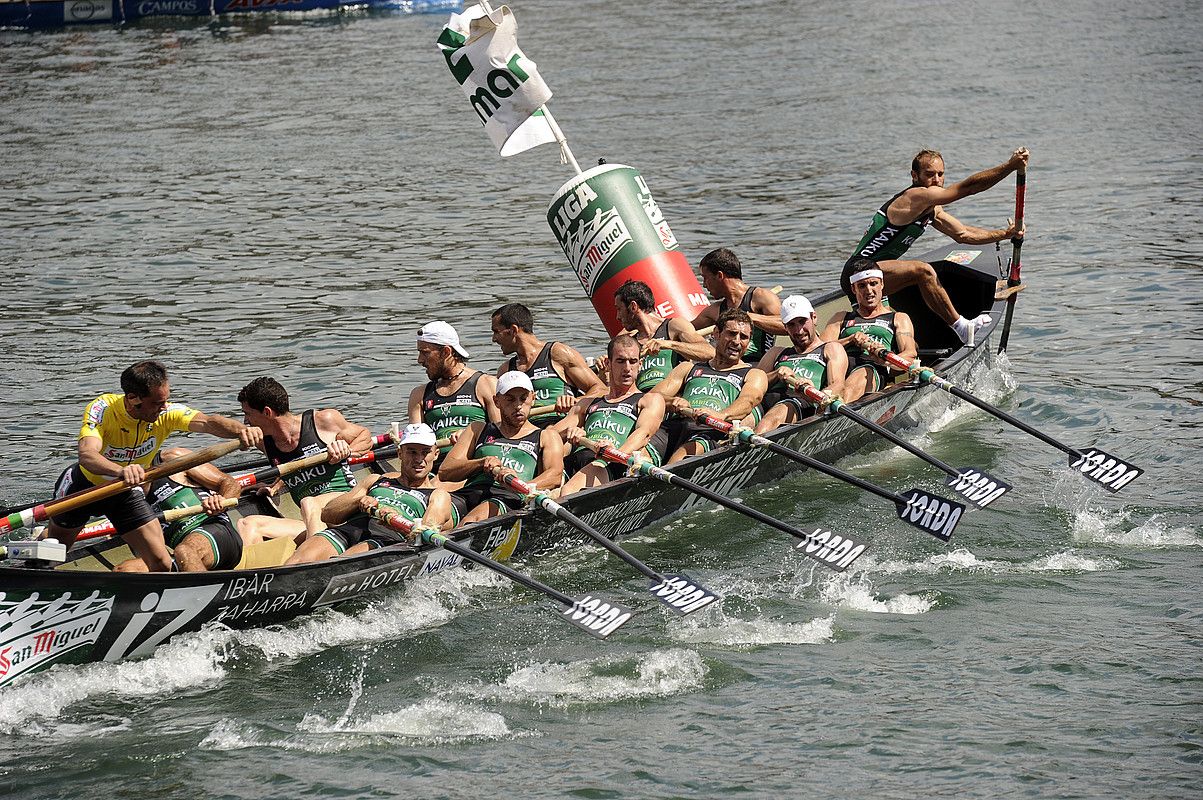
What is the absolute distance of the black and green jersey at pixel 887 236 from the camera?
16688mm

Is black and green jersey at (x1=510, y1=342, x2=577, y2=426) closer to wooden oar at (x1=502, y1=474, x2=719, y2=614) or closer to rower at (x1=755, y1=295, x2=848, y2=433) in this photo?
wooden oar at (x1=502, y1=474, x2=719, y2=614)

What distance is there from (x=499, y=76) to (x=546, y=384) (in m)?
5.18

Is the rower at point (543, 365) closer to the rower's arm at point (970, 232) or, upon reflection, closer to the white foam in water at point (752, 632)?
the white foam in water at point (752, 632)

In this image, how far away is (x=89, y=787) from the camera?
934 cm

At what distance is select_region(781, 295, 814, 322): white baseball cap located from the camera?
14586mm

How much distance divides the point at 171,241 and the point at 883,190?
1291cm

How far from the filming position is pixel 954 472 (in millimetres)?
13352

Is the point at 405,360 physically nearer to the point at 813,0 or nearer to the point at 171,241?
the point at 171,241

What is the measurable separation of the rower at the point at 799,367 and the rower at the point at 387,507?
3.86m

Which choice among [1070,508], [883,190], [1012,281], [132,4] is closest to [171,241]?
[883,190]

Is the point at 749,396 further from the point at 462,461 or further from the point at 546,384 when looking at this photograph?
the point at 462,461

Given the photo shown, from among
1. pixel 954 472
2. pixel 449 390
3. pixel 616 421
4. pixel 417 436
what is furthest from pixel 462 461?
pixel 954 472

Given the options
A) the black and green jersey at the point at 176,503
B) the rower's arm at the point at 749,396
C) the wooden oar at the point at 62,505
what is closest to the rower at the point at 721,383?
the rower's arm at the point at 749,396

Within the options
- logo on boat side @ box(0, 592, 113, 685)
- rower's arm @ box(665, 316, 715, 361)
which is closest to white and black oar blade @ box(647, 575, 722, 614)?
rower's arm @ box(665, 316, 715, 361)
